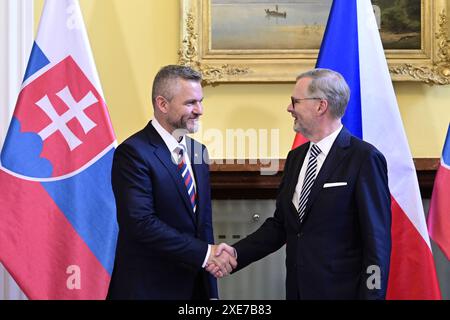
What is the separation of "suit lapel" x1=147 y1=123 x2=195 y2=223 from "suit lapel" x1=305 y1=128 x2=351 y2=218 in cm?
47

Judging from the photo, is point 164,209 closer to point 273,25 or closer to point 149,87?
point 149,87

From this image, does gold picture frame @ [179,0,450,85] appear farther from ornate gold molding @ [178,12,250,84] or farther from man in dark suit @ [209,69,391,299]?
man in dark suit @ [209,69,391,299]

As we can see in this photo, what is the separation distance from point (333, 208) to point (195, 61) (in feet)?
4.94

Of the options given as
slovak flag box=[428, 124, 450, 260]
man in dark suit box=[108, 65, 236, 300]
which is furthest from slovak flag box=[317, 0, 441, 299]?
man in dark suit box=[108, 65, 236, 300]

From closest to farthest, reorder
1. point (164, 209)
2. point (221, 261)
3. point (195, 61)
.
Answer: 1. point (164, 209)
2. point (221, 261)
3. point (195, 61)

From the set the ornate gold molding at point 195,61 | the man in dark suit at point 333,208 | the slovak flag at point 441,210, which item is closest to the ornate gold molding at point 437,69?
the slovak flag at point 441,210

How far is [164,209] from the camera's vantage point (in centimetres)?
264

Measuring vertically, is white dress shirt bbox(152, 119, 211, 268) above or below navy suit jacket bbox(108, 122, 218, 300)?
above

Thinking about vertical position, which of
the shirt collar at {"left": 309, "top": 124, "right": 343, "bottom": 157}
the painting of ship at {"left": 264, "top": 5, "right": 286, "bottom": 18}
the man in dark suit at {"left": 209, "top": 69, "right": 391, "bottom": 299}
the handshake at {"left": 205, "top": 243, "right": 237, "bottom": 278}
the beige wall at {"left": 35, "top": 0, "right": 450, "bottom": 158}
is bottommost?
the handshake at {"left": 205, "top": 243, "right": 237, "bottom": 278}

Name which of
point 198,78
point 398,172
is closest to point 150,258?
point 198,78

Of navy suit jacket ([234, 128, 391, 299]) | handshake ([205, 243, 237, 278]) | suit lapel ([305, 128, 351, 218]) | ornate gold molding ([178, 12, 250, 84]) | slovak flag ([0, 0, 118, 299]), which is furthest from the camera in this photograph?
ornate gold molding ([178, 12, 250, 84])

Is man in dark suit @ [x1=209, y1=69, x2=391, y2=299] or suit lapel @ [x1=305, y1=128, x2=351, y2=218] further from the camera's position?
suit lapel @ [x1=305, y1=128, x2=351, y2=218]

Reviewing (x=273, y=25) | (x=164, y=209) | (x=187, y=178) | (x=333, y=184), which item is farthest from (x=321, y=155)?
(x=273, y=25)

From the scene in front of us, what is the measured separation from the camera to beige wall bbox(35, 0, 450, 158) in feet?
12.4
